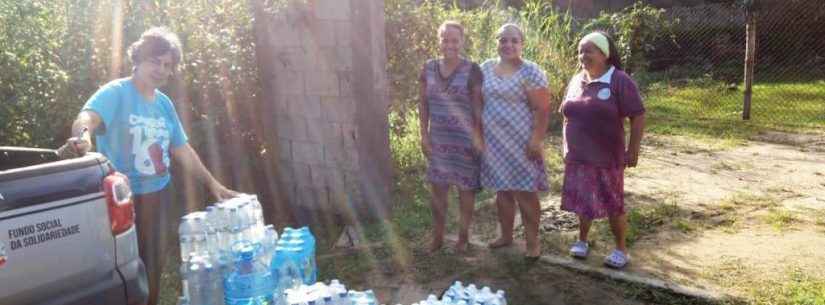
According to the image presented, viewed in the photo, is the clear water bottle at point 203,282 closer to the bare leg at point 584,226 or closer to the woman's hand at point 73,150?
the woman's hand at point 73,150

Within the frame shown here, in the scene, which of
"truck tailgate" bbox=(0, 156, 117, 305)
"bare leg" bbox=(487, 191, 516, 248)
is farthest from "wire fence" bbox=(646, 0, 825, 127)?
"truck tailgate" bbox=(0, 156, 117, 305)

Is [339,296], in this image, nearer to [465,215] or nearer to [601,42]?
[465,215]

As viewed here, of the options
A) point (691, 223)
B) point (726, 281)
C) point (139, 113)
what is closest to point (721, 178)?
point (691, 223)

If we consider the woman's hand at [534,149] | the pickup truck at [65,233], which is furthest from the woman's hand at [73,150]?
the woman's hand at [534,149]

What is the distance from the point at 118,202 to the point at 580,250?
3.22 meters

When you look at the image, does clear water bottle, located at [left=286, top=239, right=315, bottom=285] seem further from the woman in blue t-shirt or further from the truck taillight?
the truck taillight

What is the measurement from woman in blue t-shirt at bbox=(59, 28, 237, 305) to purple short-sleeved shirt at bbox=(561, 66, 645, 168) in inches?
95.2

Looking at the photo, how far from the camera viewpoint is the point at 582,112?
484 cm

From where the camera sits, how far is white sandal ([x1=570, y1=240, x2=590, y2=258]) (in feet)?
17.5

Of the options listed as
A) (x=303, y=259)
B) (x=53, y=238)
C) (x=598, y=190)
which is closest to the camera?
(x=53, y=238)

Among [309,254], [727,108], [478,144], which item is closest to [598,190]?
[478,144]

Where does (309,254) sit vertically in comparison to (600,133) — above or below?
below

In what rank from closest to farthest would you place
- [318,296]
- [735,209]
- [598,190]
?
1. [318,296]
2. [598,190]
3. [735,209]

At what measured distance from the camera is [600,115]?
476cm
